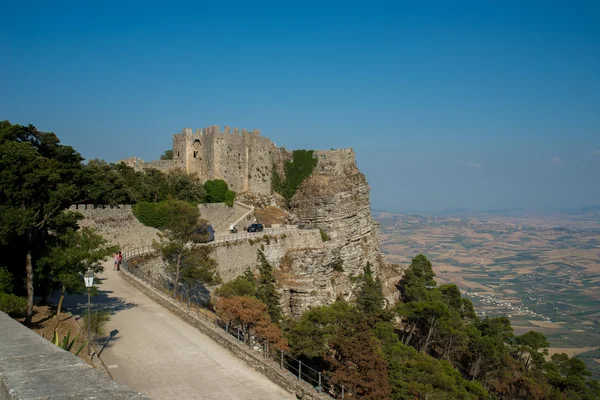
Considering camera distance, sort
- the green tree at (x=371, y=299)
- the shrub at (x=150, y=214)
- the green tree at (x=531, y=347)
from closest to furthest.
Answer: the shrub at (x=150, y=214) < the green tree at (x=371, y=299) < the green tree at (x=531, y=347)

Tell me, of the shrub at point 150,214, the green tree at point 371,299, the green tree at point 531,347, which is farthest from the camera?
the green tree at point 531,347

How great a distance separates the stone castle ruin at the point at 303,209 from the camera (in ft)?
118

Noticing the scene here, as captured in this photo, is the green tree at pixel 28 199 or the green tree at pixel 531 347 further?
the green tree at pixel 531 347

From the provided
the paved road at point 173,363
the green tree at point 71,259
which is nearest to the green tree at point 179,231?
the paved road at point 173,363

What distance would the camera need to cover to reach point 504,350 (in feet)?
132

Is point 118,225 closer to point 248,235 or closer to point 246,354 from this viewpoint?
point 248,235

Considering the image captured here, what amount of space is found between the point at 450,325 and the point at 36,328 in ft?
95.2

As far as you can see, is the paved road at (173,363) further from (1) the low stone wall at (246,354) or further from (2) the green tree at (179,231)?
(2) the green tree at (179,231)

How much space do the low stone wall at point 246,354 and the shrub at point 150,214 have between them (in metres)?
13.4

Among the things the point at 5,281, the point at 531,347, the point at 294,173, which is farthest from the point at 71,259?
the point at 531,347

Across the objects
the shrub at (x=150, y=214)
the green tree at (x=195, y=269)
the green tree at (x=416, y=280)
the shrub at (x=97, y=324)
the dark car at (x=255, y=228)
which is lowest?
the green tree at (x=416, y=280)

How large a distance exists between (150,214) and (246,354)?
22.7 meters

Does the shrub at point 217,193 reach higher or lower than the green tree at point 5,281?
→ higher

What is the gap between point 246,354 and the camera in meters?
15.1
